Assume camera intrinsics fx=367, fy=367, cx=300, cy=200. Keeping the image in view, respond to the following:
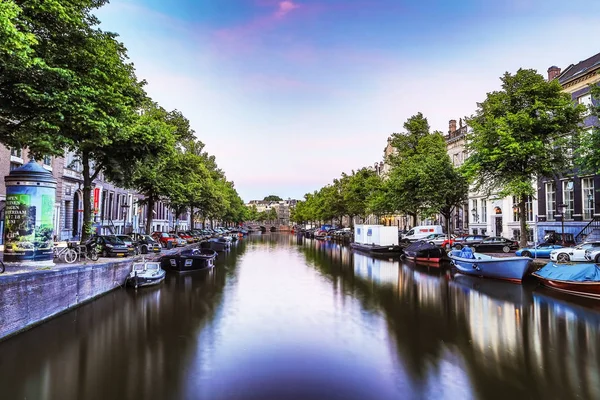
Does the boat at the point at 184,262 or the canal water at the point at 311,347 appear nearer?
the canal water at the point at 311,347

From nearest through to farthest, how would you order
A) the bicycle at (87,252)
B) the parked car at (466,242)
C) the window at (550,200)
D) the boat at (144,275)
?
the bicycle at (87,252)
the boat at (144,275)
the parked car at (466,242)
the window at (550,200)

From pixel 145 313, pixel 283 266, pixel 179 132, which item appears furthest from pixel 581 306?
pixel 179 132

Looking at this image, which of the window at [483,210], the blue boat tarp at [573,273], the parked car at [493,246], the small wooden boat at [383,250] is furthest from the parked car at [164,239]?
the window at [483,210]

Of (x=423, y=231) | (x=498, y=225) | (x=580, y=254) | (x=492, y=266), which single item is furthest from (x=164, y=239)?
(x=498, y=225)

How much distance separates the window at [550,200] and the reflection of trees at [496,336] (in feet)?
63.1

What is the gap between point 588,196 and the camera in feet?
102

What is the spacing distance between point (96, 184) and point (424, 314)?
124 ft

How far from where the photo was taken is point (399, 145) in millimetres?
45312

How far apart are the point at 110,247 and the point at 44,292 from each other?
9504mm

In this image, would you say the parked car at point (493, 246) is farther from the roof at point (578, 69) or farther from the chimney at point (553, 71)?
the chimney at point (553, 71)

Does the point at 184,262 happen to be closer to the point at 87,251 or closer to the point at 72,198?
the point at 87,251

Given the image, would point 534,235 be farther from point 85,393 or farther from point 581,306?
point 85,393

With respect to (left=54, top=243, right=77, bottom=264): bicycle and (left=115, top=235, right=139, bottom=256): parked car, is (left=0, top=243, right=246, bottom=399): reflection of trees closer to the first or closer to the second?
(left=54, top=243, right=77, bottom=264): bicycle

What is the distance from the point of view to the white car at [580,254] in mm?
20734
